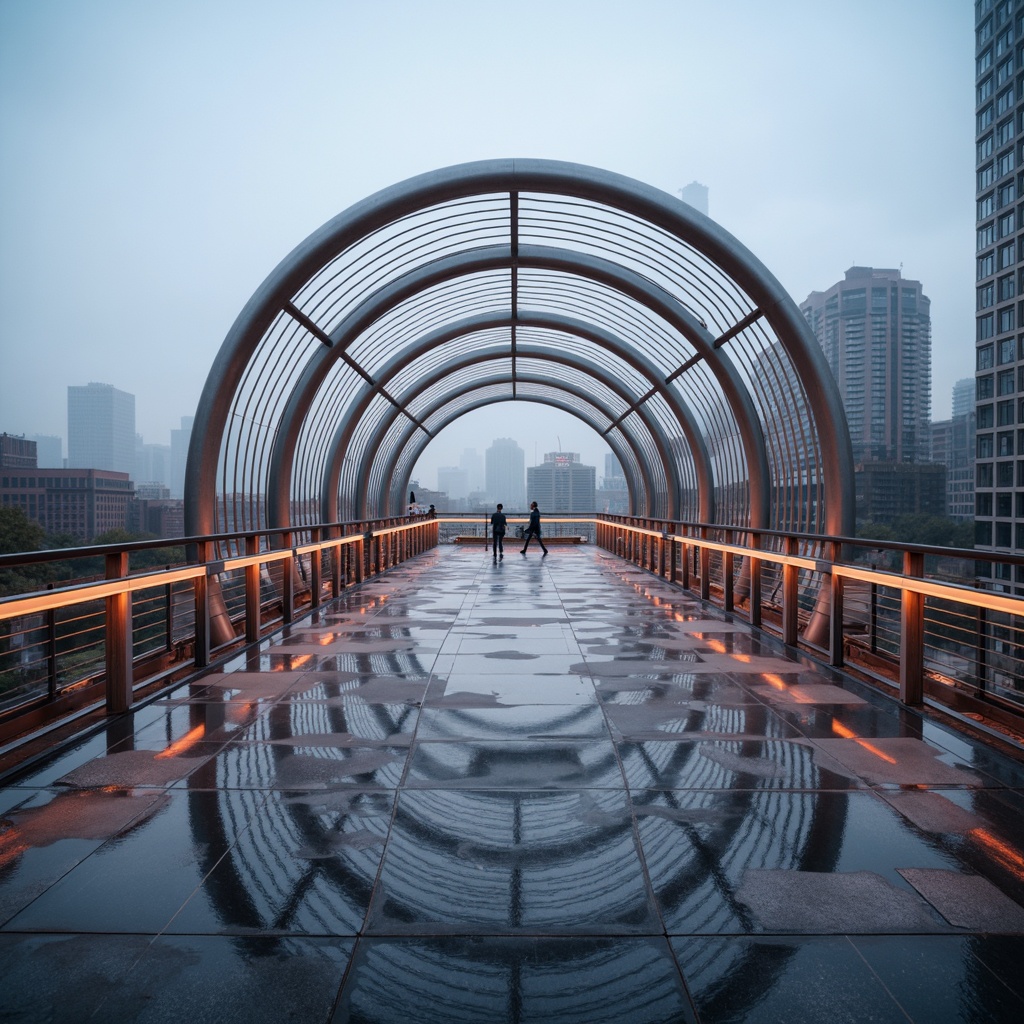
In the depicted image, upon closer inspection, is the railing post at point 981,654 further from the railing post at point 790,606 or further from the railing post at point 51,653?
the railing post at point 51,653

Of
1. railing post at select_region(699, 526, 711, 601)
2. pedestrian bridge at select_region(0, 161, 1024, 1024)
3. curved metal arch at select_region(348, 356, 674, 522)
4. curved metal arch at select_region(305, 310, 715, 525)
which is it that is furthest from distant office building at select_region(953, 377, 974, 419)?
pedestrian bridge at select_region(0, 161, 1024, 1024)

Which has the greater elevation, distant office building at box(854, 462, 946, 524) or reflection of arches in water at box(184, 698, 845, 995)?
distant office building at box(854, 462, 946, 524)

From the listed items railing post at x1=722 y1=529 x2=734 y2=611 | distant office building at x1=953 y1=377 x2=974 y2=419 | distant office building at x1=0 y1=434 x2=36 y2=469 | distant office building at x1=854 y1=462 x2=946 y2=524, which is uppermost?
distant office building at x1=953 y1=377 x2=974 y2=419

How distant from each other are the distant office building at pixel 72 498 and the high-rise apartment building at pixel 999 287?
54.7m

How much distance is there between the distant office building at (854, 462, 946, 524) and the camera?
48.4m

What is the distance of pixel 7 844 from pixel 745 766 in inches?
136

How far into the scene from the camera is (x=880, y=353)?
65.9 metres

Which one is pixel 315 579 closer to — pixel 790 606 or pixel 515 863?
pixel 790 606

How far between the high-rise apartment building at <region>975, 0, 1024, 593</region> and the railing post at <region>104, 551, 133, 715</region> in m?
54.4

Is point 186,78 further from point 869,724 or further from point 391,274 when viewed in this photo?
point 869,724

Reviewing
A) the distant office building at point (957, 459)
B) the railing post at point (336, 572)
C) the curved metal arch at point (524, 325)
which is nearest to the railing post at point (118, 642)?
the railing post at point (336, 572)

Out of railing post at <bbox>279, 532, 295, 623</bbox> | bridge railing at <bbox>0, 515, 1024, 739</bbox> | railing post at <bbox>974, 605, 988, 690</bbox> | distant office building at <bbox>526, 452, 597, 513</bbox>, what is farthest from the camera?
distant office building at <bbox>526, 452, 597, 513</bbox>

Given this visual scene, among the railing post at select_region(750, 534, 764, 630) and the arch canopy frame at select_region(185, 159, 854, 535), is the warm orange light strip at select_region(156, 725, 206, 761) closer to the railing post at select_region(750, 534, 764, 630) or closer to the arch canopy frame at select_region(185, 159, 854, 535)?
the railing post at select_region(750, 534, 764, 630)

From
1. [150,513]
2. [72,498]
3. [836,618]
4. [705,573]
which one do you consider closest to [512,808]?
[836,618]
